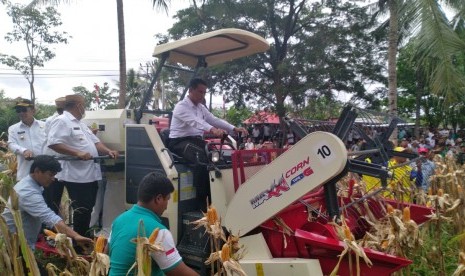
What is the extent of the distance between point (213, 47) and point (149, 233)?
9.88 feet

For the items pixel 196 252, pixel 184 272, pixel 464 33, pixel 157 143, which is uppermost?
pixel 464 33

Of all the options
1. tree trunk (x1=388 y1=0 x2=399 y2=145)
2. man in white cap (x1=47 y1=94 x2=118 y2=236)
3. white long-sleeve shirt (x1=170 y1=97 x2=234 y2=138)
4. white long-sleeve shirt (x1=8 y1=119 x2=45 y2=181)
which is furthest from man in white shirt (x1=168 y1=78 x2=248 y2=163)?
tree trunk (x1=388 y1=0 x2=399 y2=145)

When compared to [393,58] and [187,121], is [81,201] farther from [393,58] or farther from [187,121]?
[393,58]

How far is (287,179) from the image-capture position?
350 centimetres

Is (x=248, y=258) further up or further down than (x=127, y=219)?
further down

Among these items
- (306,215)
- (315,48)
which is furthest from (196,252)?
(315,48)

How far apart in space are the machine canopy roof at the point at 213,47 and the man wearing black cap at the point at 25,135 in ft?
7.02

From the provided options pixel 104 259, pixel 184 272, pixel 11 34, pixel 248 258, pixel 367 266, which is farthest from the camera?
pixel 11 34

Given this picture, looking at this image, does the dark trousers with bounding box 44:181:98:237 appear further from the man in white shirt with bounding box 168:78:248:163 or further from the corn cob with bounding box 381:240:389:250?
the corn cob with bounding box 381:240:389:250

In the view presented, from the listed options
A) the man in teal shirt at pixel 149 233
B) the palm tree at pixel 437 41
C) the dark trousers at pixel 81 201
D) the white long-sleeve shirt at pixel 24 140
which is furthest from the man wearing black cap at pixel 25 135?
the palm tree at pixel 437 41

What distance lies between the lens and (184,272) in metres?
2.81

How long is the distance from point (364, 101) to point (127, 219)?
18.8 m

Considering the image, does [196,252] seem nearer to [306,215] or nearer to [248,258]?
[248,258]

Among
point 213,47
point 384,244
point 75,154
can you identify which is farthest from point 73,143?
point 384,244
